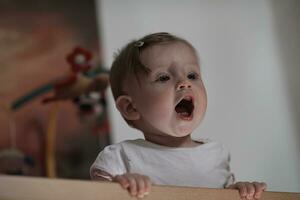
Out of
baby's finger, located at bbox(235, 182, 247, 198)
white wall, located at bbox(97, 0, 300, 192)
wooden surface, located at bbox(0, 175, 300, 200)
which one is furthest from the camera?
white wall, located at bbox(97, 0, 300, 192)

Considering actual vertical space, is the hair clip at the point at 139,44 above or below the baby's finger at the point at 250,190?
above

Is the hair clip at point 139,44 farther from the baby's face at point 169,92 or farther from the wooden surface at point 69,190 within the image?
the wooden surface at point 69,190

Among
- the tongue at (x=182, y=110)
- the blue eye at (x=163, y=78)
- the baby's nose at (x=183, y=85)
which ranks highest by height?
the blue eye at (x=163, y=78)

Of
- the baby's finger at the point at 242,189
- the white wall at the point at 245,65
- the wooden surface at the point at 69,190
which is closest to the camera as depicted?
the wooden surface at the point at 69,190

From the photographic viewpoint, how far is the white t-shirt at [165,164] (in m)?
0.51

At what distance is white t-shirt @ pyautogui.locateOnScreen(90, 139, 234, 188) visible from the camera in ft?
1.67

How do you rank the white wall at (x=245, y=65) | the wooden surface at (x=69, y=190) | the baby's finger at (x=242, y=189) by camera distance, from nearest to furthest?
the wooden surface at (x=69, y=190) < the baby's finger at (x=242, y=189) < the white wall at (x=245, y=65)

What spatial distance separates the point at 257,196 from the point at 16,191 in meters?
0.21

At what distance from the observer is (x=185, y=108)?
536mm

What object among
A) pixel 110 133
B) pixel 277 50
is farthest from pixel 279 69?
pixel 110 133

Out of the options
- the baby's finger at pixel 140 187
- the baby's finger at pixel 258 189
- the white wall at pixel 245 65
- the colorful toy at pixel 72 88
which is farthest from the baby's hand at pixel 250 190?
the colorful toy at pixel 72 88

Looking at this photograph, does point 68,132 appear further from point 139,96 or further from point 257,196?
point 257,196

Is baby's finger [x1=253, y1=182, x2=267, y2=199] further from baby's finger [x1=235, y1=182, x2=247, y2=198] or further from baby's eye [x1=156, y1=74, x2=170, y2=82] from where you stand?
baby's eye [x1=156, y1=74, x2=170, y2=82]

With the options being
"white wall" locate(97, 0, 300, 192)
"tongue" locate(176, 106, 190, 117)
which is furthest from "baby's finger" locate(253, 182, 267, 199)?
"white wall" locate(97, 0, 300, 192)
